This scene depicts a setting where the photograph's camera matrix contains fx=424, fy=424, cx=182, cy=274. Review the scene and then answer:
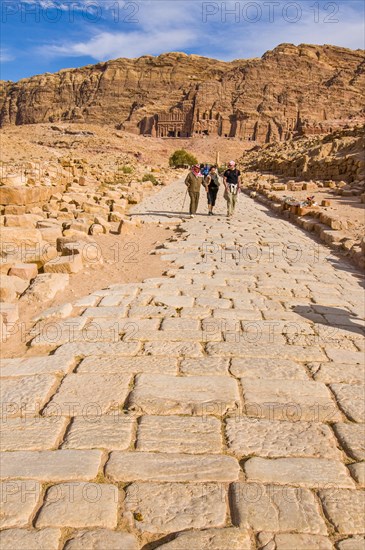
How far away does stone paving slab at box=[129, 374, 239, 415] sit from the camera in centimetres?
303

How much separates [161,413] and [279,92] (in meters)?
106

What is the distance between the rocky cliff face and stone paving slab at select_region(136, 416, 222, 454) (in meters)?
88.5

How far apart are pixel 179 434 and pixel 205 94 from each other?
103524 millimetres

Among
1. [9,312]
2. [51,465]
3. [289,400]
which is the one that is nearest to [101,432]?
[51,465]

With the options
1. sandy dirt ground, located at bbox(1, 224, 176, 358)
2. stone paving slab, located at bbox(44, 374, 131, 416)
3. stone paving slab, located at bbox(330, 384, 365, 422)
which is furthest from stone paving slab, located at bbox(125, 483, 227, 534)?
sandy dirt ground, located at bbox(1, 224, 176, 358)

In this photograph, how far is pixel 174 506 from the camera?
7.04 feet

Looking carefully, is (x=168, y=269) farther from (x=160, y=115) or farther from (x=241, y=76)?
(x=241, y=76)

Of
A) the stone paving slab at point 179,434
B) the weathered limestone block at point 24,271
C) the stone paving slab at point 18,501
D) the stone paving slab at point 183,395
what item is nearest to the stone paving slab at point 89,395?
the stone paving slab at point 183,395

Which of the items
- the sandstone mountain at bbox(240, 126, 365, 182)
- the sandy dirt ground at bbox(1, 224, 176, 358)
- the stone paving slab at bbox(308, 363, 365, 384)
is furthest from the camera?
the sandstone mountain at bbox(240, 126, 365, 182)

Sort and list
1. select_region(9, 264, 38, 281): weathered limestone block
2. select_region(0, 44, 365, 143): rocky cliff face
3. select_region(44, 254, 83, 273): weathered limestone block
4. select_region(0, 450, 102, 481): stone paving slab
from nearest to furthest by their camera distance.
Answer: select_region(0, 450, 102, 481): stone paving slab → select_region(9, 264, 38, 281): weathered limestone block → select_region(44, 254, 83, 273): weathered limestone block → select_region(0, 44, 365, 143): rocky cliff face

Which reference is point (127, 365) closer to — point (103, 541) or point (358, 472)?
point (103, 541)

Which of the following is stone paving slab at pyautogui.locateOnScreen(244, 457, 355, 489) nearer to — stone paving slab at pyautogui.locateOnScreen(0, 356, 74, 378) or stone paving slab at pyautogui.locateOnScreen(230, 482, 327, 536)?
stone paving slab at pyautogui.locateOnScreen(230, 482, 327, 536)

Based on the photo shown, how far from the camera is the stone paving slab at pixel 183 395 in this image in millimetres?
3033

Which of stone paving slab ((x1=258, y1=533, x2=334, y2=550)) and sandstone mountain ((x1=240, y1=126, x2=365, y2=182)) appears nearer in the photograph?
stone paving slab ((x1=258, y1=533, x2=334, y2=550))
